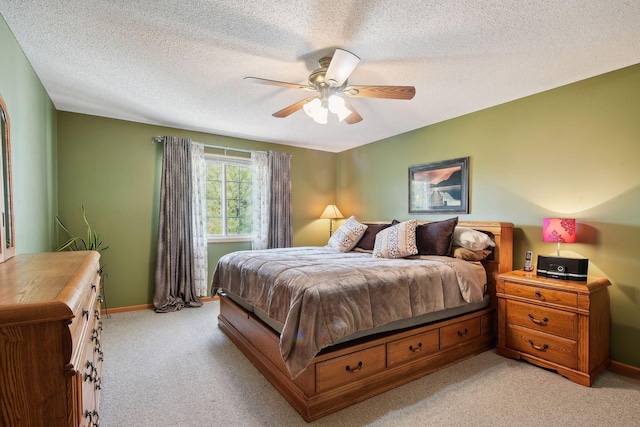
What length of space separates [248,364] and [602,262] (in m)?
3.14

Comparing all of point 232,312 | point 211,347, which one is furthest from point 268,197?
point 211,347

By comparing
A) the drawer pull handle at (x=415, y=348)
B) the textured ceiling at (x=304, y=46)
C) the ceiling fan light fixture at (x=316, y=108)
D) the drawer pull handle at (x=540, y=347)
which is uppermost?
the textured ceiling at (x=304, y=46)

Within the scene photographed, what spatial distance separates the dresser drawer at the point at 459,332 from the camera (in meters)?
2.57

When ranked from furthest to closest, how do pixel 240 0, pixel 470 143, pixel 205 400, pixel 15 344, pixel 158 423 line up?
pixel 470 143
pixel 205 400
pixel 158 423
pixel 240 0
pixel 15 344

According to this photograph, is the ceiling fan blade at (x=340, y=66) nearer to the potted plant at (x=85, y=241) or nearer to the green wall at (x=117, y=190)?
the green wall at (x=117, y=190)

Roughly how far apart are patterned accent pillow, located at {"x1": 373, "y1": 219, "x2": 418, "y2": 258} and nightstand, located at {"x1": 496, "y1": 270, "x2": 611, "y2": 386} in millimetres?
837

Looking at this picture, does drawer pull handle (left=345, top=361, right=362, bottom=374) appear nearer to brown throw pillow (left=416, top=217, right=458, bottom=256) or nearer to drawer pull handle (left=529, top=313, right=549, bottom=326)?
brown throw pillow (left=416, top=217, right=458, bottom=256)

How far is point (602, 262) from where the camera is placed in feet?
8.50

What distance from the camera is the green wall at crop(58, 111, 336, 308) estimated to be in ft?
12.0

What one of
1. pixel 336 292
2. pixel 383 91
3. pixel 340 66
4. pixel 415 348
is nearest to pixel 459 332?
pixel 415 348

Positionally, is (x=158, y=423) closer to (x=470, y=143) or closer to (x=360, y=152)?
(x=470, y=143)

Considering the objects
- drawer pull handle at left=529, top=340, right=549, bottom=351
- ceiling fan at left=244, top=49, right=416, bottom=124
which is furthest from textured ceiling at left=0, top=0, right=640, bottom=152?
drawer pull handle at left=529, top=340, right=549, bottom=351

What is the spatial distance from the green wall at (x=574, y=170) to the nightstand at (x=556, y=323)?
7.7 inches

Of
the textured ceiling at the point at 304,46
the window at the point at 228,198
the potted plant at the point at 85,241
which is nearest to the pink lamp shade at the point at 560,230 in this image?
the textured ceiling at the point at 304,46
